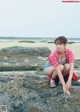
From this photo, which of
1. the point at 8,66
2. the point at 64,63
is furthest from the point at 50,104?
the point at 8,66

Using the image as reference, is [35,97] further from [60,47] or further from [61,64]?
[60,47]

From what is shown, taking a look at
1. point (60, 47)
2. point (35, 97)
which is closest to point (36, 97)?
point (35, 97)

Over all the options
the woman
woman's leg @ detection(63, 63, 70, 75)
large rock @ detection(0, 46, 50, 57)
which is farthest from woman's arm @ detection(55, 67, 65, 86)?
large rock @ detection(0, 46, 50, 57)

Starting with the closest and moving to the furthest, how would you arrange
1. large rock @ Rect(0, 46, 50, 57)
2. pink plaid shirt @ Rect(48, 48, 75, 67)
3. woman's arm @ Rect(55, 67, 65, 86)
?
woman's arm @ Rect(55, 67, 65, 86) < pink plaid shirt @ Rect(48, 48, 75, 67) < large rock @ Rect(0, 46, 50, 57)

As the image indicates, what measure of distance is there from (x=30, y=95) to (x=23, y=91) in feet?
0.43

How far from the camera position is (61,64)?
6.88 meters

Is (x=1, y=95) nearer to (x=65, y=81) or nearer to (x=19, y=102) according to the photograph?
(x=19, y=102)

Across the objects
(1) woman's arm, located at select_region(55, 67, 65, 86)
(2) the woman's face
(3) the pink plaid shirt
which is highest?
(2) the woman's face

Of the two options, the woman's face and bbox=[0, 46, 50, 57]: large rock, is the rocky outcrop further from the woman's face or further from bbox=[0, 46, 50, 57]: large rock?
bbox=[0, 46, 50, 57]: large rock

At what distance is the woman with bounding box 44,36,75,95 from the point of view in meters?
6.72

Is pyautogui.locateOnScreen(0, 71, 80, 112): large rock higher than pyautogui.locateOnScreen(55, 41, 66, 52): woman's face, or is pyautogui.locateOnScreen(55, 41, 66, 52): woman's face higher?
pyautogui.locateOnScreen(55, 41, 66, 52): woman's face

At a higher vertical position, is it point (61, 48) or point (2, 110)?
point (61, 48)

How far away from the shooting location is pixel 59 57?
Result: 22.8 ft

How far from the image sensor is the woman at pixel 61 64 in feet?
22.1
